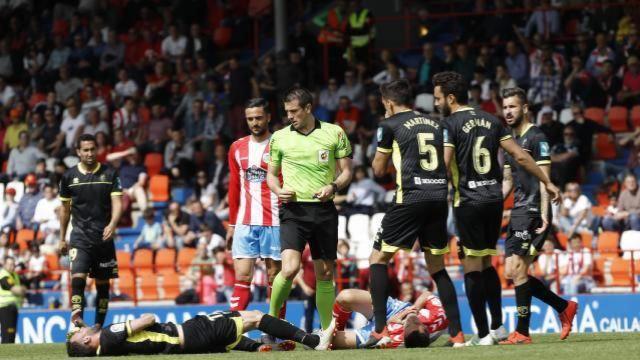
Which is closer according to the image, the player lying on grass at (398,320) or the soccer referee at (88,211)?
the player lying on grass at (398,320)

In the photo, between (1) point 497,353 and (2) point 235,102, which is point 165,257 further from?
(1) point 497,353

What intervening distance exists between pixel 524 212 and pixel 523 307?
32.0 inches

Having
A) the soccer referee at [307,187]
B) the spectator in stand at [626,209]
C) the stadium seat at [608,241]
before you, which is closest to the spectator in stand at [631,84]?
the spectator in stand at [626,209]

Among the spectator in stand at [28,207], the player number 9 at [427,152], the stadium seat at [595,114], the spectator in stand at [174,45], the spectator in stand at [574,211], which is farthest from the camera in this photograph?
the spectator in stand at [174,45]

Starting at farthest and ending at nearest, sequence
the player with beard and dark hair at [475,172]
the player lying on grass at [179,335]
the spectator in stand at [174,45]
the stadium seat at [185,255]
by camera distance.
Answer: the spectator in stand at [174,45]
the stadium seat at [185,255]
the player with beard and dark hair at [475,172]
the player lying on grass at [179,335]

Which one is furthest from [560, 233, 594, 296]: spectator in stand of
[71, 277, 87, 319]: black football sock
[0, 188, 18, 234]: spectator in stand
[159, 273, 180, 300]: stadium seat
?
[0, 188, 18, 234]: spectator in stand

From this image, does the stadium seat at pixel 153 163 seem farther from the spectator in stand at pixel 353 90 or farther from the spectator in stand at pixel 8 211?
the spectator in stand at pixel 353 90

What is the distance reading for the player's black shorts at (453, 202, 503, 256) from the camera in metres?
11.2

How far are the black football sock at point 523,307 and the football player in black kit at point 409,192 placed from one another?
747 millimetres

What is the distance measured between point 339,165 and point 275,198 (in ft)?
3.72

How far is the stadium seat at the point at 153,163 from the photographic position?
80.6ft

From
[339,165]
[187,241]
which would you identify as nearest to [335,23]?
[187,241]

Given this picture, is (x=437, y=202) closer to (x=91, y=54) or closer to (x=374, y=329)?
(x=374, y=329)

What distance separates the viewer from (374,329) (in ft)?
37.3
